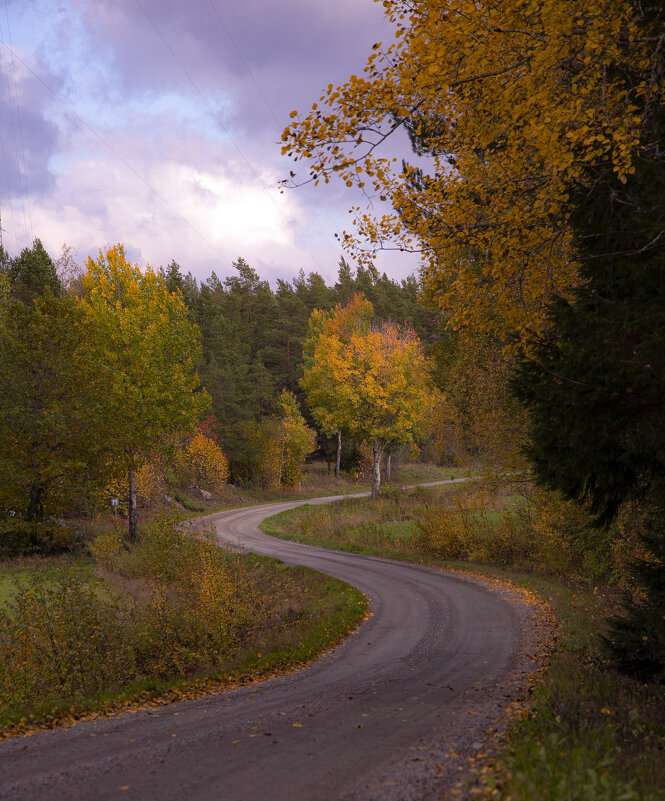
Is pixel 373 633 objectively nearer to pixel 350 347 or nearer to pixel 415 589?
pixel 415 589

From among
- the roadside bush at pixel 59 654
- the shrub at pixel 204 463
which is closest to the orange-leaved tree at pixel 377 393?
the shrub at pixel 204 463

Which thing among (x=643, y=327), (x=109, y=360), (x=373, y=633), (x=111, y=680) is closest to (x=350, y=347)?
(x=109, y=360)

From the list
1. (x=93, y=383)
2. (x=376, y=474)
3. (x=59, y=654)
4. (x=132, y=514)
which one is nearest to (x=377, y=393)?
(x=376, y=474)

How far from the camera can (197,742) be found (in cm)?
592

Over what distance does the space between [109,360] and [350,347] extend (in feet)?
55.5

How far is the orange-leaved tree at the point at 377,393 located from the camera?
117ft

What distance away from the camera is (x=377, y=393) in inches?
1414

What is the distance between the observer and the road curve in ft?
15.8

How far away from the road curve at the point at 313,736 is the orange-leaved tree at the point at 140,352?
17.1 metres

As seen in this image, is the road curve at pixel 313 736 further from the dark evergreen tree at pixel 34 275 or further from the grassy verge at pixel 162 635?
the dark evergreen tree at pixel 34 275

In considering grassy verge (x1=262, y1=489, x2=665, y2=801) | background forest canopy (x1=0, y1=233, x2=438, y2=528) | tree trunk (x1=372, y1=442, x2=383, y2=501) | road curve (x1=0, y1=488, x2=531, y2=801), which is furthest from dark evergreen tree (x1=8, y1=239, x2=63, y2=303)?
grassy verge (x1=262, y1=489, x2=665, y2=801)

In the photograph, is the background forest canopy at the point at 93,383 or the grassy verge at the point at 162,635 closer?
the grassy verge at the point at 162,635

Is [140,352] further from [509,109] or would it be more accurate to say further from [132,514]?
[509,109]

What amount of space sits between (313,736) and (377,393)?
30.4m
